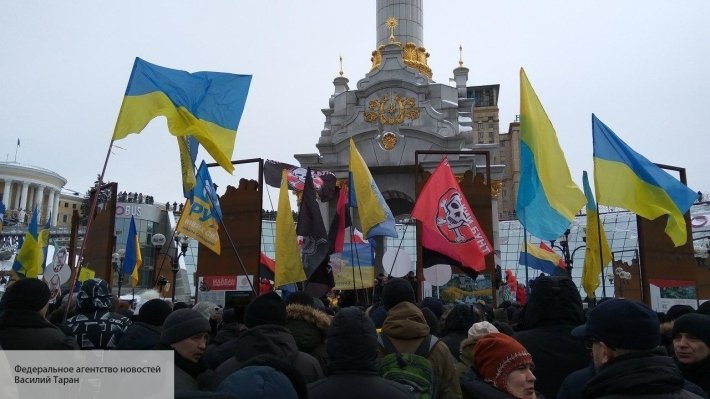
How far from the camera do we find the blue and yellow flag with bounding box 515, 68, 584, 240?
845 cm

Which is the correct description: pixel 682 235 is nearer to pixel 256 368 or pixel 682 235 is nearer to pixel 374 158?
pixel 256 368

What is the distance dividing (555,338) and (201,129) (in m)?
5.04

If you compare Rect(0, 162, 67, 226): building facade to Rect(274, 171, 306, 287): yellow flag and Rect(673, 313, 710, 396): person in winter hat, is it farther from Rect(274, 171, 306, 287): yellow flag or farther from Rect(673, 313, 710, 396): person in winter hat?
Rect(673, 313, 710, 396): person in winter hat

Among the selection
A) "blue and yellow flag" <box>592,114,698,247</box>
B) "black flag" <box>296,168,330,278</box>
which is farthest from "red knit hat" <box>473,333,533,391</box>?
"black flag" <box>296,168,330,278</box>

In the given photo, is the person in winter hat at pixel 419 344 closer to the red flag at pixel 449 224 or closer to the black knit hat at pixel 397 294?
the black knit hat at pixel 397 294

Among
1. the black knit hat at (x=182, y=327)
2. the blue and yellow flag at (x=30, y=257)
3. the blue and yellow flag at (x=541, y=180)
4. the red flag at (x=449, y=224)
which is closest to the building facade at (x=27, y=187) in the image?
the blue and yellow flag at (x=30, y=257)

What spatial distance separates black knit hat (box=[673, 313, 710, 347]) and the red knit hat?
1.60 m

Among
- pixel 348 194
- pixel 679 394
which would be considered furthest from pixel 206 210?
pixel 679 394

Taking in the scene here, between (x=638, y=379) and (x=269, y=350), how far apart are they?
2200 mm

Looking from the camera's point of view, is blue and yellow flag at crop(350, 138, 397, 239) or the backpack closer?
the backpack

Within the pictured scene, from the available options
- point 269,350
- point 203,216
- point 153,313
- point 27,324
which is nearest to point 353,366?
point 269,350

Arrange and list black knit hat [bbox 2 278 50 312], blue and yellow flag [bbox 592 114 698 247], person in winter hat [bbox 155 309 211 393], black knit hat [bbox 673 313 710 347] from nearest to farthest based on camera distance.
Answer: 1. person in winter hat [bbox 155 309 211 393]
2. black knit hat [bbox 673 313 710 347]
3. black knit hat [bbox 2 278 50 312]
4. blue and yellow flag [bbox 592 114 698 247]

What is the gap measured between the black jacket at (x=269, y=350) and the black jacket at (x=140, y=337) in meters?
0.84

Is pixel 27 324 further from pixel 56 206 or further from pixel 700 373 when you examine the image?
pixel 56 206
